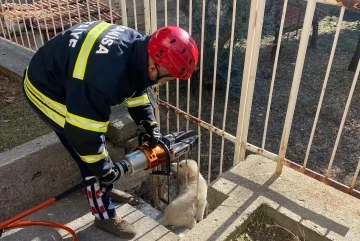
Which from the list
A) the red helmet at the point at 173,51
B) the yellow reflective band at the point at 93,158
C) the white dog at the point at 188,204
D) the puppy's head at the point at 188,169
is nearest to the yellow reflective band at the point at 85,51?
the red helmet at the point at 173,51

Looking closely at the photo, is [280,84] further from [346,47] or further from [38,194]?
[38,194]

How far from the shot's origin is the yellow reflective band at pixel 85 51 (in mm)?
2043

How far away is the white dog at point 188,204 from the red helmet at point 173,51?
1242 millimetres

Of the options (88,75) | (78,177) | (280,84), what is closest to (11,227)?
(78,177)

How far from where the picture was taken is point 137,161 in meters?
2.46

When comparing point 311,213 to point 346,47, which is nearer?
point 311,213

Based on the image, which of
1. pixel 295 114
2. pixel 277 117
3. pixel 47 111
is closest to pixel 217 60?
pixel 277 117

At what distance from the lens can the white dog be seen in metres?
3.24

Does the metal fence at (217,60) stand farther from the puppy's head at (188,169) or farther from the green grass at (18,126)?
the green grass at (18,126)

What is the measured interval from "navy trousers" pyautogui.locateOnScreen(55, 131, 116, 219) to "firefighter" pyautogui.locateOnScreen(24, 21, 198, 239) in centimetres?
30

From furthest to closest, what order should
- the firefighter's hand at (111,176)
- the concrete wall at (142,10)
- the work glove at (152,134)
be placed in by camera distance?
the concrete wall at (142,10) → the work glove at (152,134) → the firefighter's hand at (111,176)

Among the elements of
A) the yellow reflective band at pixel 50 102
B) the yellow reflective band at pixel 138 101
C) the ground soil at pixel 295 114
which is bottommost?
the ground soil at pixel 295 114

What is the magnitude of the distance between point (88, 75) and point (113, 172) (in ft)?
2.33

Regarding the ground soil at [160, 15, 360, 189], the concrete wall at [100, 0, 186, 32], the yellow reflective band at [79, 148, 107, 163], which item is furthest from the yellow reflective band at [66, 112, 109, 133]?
the concrete wall at [100, 0, 186, 32]
